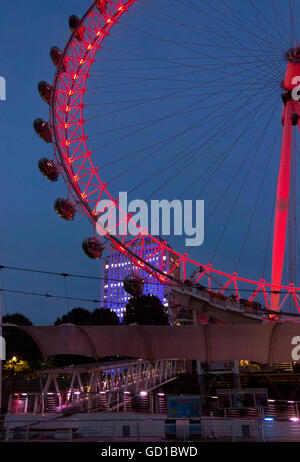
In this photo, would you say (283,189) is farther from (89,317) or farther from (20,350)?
(89,317)

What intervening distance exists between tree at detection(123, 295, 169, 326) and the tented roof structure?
49.3 meters

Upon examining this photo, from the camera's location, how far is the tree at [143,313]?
236ft

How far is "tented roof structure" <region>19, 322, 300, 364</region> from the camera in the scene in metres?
21.7

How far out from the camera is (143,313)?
72.4 metres

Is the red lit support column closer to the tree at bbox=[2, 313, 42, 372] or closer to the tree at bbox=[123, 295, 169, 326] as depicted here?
the tree at bbox=[2, 313, 42, 372]

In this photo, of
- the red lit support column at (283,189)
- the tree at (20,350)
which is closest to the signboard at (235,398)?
the red lit support column at (283,189)

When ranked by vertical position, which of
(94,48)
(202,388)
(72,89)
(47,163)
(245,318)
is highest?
(94,48)

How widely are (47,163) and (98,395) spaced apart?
50.9ft

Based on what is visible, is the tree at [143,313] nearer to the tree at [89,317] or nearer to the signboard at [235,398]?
the tree at [89,317]

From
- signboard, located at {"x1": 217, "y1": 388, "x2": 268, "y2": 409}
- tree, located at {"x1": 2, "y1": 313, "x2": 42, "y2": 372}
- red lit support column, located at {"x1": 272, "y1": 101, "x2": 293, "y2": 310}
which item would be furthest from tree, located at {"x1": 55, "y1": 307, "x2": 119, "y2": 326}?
signboard, located at {"x1": 217, "y1": 388, "x2": 268, "y2": 409}
